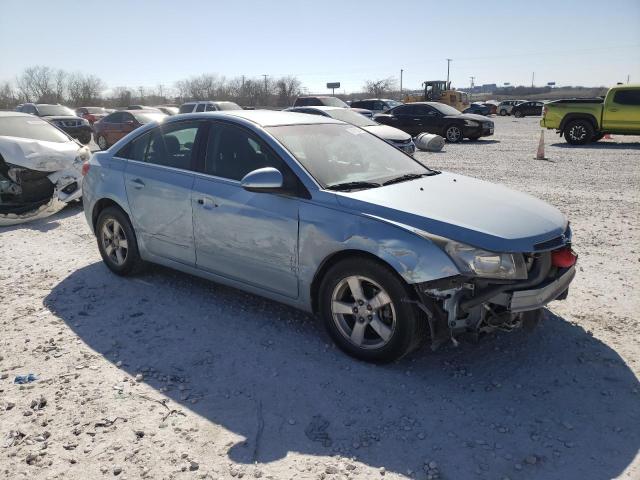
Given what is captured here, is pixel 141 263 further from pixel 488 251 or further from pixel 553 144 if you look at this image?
pixel 553 144

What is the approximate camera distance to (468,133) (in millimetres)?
20078

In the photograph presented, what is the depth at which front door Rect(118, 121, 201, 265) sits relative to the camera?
4469 millimetres

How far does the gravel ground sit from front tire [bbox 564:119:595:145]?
14472mm

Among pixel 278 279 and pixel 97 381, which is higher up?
pixel 278 279

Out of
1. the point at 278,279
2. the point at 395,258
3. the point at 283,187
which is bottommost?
the point at 278,279

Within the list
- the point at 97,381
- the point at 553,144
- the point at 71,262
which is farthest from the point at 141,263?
the point at 553,144

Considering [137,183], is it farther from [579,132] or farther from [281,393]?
[579,132]

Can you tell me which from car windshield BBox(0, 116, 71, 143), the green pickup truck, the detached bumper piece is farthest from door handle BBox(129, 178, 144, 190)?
the green pickup truck

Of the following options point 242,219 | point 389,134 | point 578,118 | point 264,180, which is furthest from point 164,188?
point 578,118

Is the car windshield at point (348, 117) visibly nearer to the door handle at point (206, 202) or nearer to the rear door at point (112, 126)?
the rear door at point (112, 126)

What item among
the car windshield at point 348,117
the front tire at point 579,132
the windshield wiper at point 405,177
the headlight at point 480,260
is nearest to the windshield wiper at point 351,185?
the windshield wiper at point 405,177

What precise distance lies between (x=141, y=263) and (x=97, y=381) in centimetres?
196

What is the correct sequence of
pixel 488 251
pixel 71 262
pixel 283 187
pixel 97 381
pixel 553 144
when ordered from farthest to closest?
pixel 553 144 → pixel 71 262 → pixel 283 187 → pixel 97 381 → pixel 488 251

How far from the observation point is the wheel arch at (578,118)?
57.2ft
